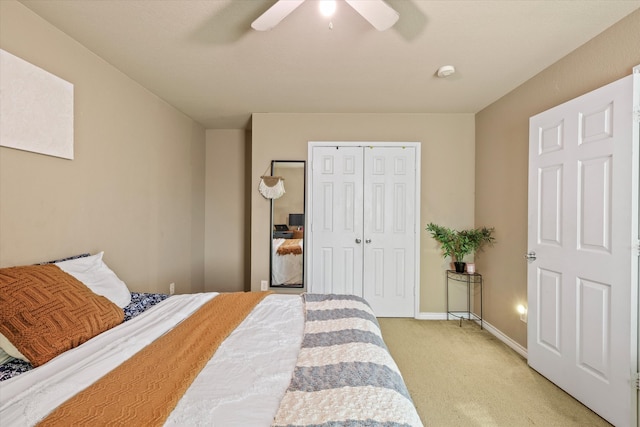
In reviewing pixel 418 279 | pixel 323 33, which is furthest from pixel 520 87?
pixel 418 279

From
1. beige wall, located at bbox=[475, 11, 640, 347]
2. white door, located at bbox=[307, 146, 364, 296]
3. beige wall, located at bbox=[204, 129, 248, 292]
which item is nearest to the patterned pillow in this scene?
white door, located at bbox=[307, 146, 364, 296]

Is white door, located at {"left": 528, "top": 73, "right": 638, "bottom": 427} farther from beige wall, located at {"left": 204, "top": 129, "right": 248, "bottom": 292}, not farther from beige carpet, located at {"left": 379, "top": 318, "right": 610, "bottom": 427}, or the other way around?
beige wall, located at {"left": 204, "top": 129, "right": 248, "bottom": 292}

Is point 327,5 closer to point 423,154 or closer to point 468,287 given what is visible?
point 423,154

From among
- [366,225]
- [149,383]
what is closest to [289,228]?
[366,225]

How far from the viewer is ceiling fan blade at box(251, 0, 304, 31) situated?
1.42 meters

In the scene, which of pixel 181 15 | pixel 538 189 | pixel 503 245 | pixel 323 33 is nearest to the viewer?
pixel 181 15

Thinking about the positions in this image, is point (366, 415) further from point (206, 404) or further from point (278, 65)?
point (278, 65)

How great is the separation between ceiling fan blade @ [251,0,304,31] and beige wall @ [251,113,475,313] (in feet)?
6.70

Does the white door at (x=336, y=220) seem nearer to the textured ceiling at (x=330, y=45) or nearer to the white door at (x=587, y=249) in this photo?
the textured ceiling at (x=330, y=45)

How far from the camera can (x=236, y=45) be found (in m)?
2.11

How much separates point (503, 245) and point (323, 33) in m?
2.67

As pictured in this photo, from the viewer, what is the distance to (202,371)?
108 centimetres

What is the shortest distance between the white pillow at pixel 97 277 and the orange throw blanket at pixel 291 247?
1.93 metres

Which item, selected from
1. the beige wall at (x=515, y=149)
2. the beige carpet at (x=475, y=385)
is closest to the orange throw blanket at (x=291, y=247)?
the beige carpet at (x=475, y=385)
